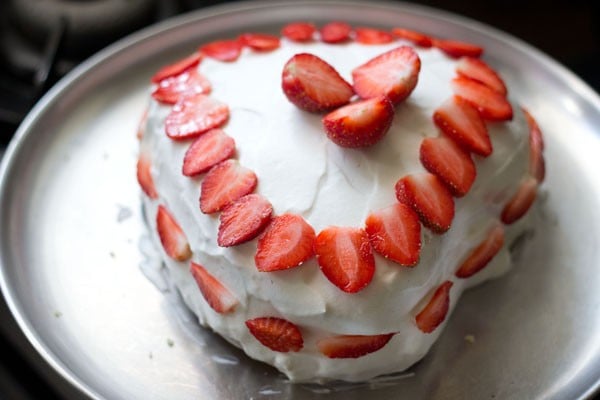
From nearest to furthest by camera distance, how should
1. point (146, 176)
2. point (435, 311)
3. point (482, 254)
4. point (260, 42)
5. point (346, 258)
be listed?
point (346, 258) < point (435, 311) < point (482, 254) < point (146, 176) < point (260, 42)

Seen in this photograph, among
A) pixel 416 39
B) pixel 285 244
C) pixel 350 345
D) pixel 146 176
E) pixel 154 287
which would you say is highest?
pixel 416 39

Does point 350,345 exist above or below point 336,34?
below

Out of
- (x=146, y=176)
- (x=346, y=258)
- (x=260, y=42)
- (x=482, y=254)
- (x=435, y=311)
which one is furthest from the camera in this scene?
(x=260, y=42)

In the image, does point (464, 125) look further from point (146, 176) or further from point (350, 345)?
point (146, 176)

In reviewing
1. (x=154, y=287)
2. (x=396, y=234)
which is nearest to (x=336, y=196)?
(x=396, y=234)

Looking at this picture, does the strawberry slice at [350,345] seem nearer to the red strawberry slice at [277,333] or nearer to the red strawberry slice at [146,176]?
A: the red strawberry slice at [277,333]

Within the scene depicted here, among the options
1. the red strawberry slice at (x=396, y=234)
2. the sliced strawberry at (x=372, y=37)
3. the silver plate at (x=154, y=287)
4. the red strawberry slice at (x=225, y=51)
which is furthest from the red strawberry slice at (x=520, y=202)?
the red strawberry slice at (x=225, y=51)

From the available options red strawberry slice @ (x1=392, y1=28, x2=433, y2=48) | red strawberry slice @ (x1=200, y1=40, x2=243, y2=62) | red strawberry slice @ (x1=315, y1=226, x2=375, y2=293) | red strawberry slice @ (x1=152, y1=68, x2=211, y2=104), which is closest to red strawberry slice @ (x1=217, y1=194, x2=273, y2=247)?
red strawberry slice @ (x1=315, y1=226, x2=375, y2=293)

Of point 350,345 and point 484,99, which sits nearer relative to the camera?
point 350,345
